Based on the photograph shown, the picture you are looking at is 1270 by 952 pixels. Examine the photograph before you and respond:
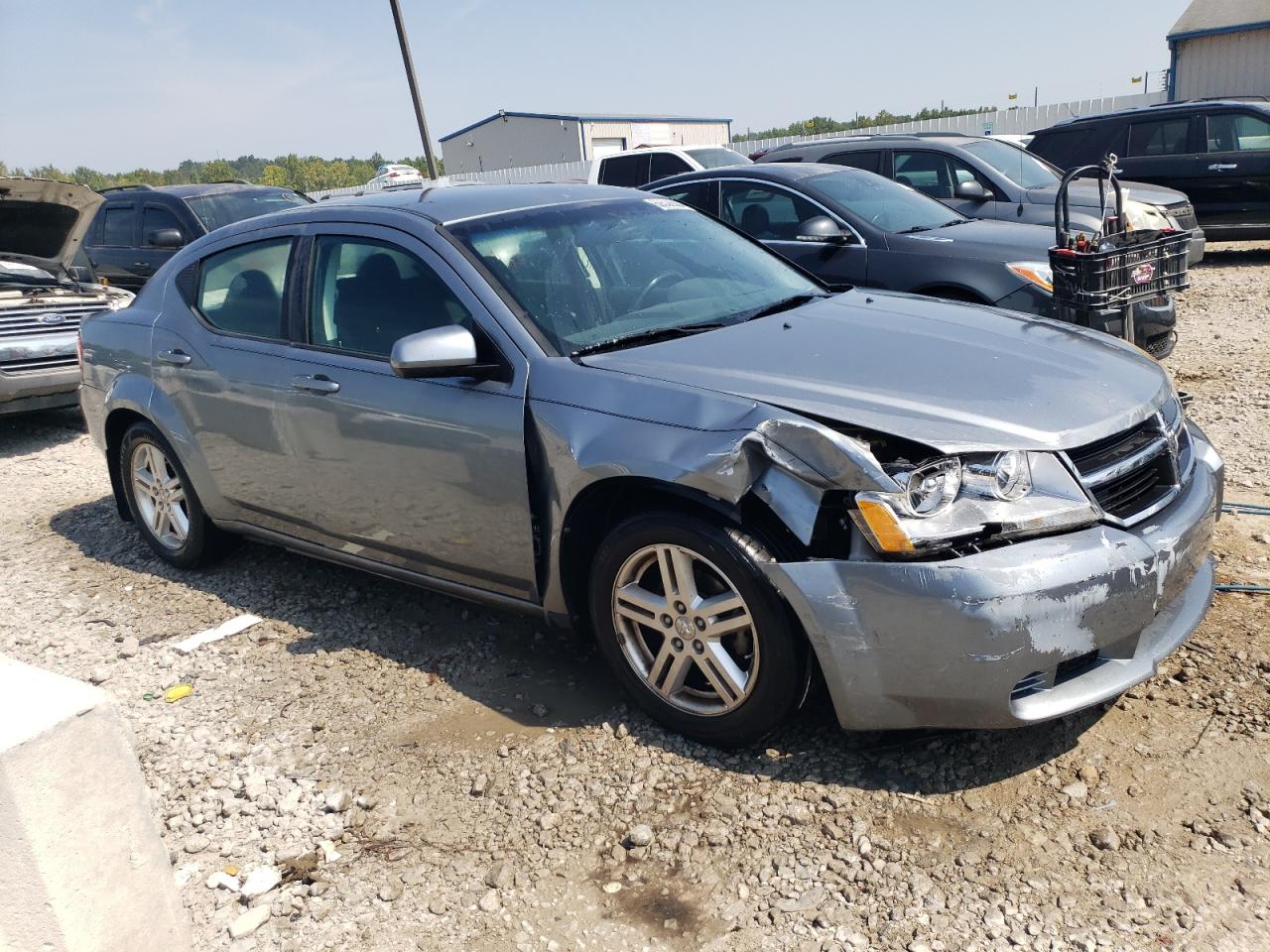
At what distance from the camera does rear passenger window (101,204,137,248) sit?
11.8 meters

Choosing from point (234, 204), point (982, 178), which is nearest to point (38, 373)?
point (234, 204)

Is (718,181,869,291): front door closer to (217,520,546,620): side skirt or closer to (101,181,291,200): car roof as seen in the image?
(217,520,546,620): side skirt

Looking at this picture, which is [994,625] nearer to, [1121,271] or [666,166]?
[1121,271]

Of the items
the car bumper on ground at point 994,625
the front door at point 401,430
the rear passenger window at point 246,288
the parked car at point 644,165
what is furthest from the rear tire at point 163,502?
the parked car at point 644,165

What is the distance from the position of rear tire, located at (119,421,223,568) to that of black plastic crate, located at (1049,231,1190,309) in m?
4.21

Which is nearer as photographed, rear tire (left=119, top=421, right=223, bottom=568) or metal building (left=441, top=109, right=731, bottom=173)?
rear tire (left=119, top=421, right=223, bottom=568)

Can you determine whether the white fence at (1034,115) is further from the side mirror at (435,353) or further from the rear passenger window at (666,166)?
the side mirror at (435,353)

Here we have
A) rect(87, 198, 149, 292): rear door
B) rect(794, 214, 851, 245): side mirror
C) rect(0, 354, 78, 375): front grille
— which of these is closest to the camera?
rect(794, 214, 851, 245): side mirror

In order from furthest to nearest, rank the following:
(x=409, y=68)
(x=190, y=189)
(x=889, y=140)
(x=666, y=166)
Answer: (x=409, y=68) → (x=666, y=166) → (x=190, y=189) → (x=889, y=140)

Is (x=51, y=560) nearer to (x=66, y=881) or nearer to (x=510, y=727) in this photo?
(x=510, y=727)

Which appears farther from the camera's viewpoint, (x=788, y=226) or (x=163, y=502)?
(x=788, y=226)

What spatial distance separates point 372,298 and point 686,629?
1880 millimetres

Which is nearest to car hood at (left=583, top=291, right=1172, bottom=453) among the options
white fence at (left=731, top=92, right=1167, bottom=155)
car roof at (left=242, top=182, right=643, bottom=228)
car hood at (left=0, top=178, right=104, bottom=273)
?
car roof at (left=242, top=182, right=643, bottom=228)

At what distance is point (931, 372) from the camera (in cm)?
324
